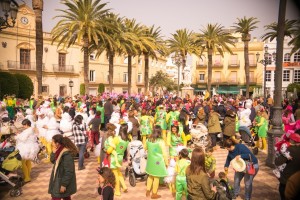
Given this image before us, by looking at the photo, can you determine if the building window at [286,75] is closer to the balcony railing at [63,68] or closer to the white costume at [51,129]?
the balcony railing at [63,68]

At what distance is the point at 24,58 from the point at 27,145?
119 feet

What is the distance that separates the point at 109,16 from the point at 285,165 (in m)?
22.5

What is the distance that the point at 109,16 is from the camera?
80.5 ft

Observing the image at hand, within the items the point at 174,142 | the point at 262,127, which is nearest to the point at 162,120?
the point at 262,127

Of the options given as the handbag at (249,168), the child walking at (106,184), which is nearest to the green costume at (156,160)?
the handbag at (249,168)

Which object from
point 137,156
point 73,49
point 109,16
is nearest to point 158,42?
point 109,16

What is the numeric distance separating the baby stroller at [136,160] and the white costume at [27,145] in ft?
8.55

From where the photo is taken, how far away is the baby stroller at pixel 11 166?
249 inches

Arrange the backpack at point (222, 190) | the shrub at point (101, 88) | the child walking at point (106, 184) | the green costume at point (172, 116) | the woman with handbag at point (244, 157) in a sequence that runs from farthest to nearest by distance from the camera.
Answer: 1. the shrub at point (101, 88)
2. the green costume at point (172, 116)
3. the woman with handbag at point (244, 157)
4. the child walking at point (106, 184)
5. the backpack at point (222, 190)

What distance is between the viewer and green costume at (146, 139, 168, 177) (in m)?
6.04

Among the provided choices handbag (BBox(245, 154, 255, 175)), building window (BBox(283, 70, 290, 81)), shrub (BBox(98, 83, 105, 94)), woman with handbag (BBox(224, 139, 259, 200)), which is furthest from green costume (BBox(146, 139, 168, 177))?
building window (BBox(283, 70, 290, 81))

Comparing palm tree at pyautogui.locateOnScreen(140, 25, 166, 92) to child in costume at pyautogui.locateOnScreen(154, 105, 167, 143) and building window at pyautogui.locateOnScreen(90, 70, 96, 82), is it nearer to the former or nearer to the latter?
child in costume at pyautogui.locateOnScreen(154, 105, 167, 143)

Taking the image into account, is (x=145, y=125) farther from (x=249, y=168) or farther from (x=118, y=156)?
(x=249, y=168)

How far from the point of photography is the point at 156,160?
19.9ft
